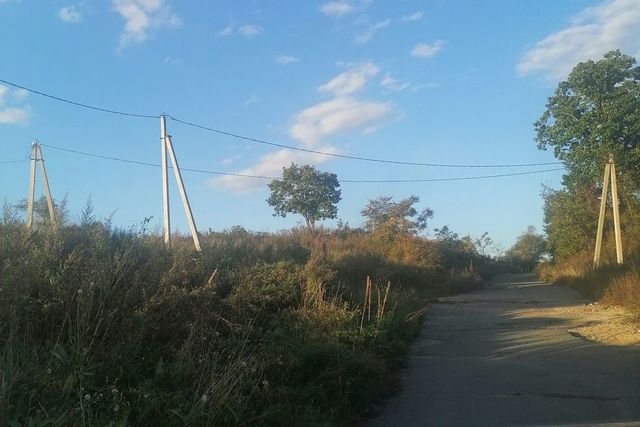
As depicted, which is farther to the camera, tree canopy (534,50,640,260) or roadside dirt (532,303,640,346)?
tree canopy (534,50,640,260)

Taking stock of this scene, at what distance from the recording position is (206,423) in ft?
→ 16.3

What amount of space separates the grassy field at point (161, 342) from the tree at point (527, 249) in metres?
97.0

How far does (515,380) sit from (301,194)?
32396 mm

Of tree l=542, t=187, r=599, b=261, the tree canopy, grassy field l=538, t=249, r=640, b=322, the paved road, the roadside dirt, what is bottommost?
the paved road

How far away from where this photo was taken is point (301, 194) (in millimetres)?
40281

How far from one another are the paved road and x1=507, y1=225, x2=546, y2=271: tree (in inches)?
3645

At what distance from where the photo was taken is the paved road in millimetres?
6656

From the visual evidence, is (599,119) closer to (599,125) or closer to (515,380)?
(599,125)

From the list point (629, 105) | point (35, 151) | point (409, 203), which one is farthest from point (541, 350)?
point (409, 203)

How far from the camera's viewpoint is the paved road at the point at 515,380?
6.66 meters

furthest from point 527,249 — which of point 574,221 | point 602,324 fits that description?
point 602,324

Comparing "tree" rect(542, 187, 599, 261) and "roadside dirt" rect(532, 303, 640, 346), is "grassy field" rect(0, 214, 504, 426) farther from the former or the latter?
"tree" rect(542, 187, 599, 261)

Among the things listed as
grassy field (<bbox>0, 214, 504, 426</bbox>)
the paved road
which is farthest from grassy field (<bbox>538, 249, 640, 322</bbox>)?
grassy field (<bbox>0, 214, 504, 426</bbox>)

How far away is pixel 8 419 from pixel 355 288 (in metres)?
12.3
